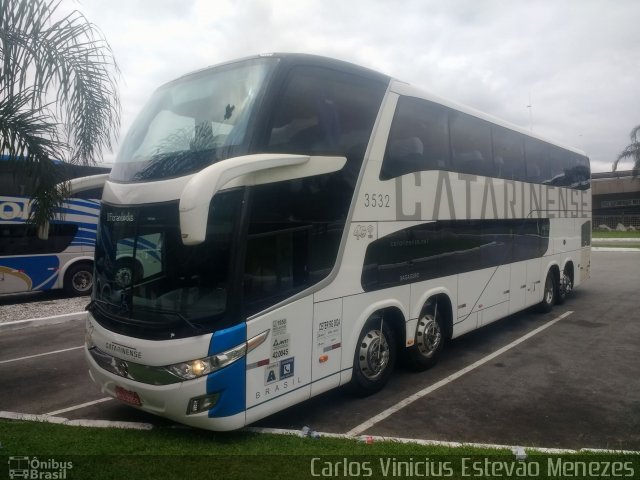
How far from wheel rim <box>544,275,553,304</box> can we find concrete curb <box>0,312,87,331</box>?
10.2 metres

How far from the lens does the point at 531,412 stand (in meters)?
5.52

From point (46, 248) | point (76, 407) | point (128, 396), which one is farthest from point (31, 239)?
point (128, 396)

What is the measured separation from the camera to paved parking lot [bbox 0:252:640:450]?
5.09 meters

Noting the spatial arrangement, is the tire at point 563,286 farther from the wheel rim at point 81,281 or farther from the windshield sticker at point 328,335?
the wheel rim at point 81,281

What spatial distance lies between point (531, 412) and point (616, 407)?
3.37 feet

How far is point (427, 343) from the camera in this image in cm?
688

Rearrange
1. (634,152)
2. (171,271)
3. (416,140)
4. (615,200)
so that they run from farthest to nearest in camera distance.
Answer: (615,200)
(634,152)
(416,140)
(171,271)

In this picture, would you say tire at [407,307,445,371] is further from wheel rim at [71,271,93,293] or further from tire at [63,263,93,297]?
wheel rim at [71,271,93,293]

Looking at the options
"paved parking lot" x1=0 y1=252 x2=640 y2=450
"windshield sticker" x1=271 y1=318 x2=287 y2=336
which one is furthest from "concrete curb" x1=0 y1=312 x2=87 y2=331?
"windshield sticker" x1=271 y1=318 x2=287 y2=336

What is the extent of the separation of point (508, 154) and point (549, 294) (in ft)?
13.4

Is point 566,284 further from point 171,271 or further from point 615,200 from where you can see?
point 615,200

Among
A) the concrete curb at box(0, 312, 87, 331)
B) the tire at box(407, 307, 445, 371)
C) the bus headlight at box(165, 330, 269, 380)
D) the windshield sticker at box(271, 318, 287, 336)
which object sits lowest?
the concrete curb at box(0, 312, 87, 331)

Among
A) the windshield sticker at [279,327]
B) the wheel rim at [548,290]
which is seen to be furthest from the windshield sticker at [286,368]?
the wheel rim at [548,290]

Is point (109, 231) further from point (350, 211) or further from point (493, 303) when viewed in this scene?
point (493, 303)
